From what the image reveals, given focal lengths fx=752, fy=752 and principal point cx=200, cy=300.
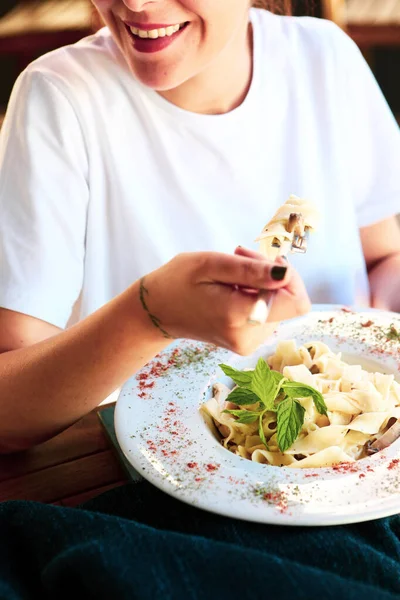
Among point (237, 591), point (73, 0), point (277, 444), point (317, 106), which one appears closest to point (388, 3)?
point (73, 0)

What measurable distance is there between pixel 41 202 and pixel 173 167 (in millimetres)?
307

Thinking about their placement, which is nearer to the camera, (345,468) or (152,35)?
(345,468)

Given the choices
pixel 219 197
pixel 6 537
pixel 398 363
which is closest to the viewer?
pixel 6 537

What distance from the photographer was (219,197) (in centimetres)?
160

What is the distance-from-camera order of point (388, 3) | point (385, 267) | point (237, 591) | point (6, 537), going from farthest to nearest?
point (388, 3) → point (385, 267) → point (6, 537) → point (237, 591)

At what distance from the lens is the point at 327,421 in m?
1.07

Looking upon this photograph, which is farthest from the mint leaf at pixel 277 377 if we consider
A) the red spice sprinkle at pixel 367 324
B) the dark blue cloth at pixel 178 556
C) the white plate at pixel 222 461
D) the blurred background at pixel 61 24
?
the blurred background at pixel 61 24

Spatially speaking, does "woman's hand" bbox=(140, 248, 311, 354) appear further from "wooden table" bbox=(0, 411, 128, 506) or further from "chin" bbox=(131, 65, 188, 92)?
"chin" bbox=(131, 65, 188, 92)

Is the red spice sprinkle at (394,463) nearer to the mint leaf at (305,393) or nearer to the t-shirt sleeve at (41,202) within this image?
the mint leaf at (305,393)

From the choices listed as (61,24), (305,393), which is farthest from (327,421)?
(61,24)

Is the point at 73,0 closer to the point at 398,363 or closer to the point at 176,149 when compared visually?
the point at 176,149

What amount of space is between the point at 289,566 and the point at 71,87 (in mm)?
1055

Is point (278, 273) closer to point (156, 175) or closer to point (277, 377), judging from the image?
point (277, 377)

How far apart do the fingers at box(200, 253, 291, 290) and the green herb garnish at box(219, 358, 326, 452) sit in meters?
0.23
